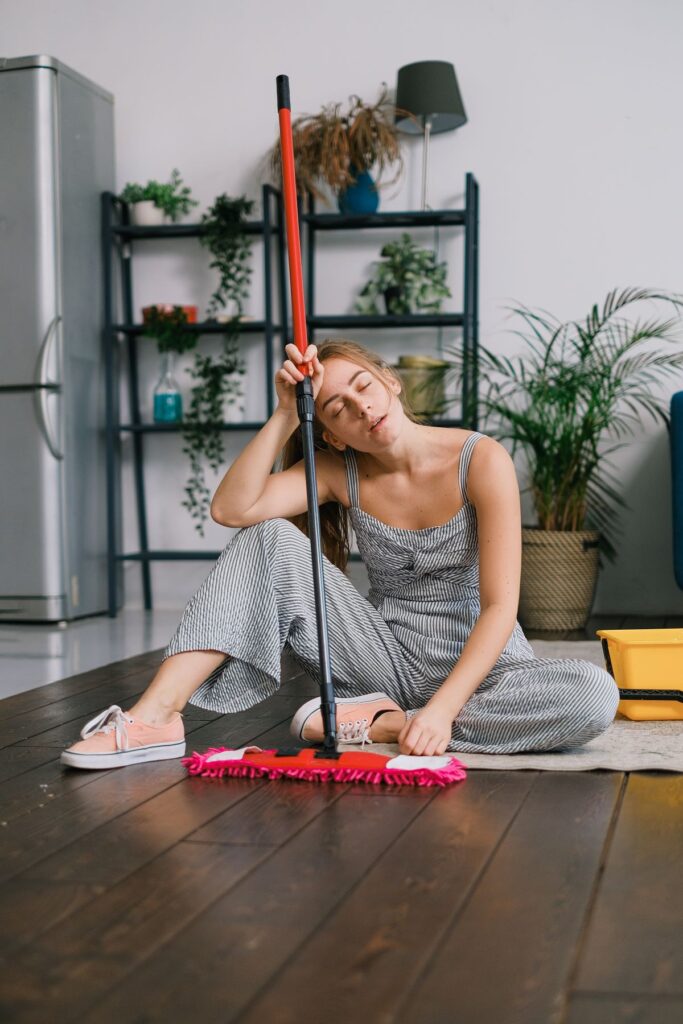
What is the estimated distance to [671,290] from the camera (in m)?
4.21

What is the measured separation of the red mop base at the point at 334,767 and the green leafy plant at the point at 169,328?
2796mm

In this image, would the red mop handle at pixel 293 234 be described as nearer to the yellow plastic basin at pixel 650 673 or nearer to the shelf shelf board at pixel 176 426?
the yellow plastic basin at pixel 650 673

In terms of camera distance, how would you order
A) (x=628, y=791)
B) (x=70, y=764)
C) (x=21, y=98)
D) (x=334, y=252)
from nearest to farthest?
(x=628, y=791), (x=70, y=764), (x=21, y=98), (x=334, y=252)

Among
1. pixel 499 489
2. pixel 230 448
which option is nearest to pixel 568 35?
pixel 230 448

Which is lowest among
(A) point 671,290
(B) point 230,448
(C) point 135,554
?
(C) point 135,554

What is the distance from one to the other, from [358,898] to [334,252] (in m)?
3.57

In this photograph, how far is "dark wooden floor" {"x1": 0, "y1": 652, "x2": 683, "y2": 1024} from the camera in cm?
97

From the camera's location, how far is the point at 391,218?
4203mm

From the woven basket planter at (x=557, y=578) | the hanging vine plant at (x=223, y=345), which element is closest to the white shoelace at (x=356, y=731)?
the woven basket planter at (x=557, y=578)

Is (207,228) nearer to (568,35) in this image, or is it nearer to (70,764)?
(568,35)

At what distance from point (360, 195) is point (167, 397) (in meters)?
1.03

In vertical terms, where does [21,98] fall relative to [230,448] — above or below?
above

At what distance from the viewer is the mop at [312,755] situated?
1.71 metres

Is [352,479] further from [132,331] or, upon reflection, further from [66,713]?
[132,331]
